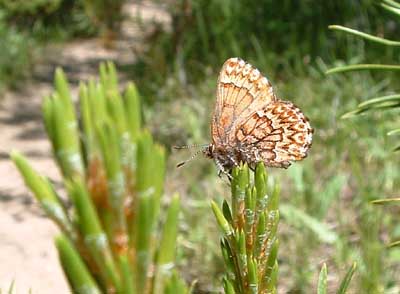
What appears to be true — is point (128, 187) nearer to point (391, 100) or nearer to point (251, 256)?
point (251, 256)

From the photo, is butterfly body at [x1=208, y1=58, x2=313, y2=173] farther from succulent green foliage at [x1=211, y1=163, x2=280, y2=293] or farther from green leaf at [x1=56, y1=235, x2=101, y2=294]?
green leaf at [x1=56, y1=235, x2=101, y2=294]

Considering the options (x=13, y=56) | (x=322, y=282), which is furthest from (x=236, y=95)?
(x=13, y=56)

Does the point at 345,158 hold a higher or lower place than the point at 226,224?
lower

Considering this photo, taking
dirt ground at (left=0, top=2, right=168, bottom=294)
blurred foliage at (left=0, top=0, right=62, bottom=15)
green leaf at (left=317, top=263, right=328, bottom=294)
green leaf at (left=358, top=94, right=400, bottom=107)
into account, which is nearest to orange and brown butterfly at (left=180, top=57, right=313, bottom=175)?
green leaf at (left=358, top=94, right=400, bottom=107)

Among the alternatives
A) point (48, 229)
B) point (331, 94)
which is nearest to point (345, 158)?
point (331, 94)

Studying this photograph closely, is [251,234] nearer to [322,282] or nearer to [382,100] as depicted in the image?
[322,282]

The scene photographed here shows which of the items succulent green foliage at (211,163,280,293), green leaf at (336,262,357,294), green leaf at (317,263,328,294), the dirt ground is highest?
succulent green foliage at (211,163,280,293)
